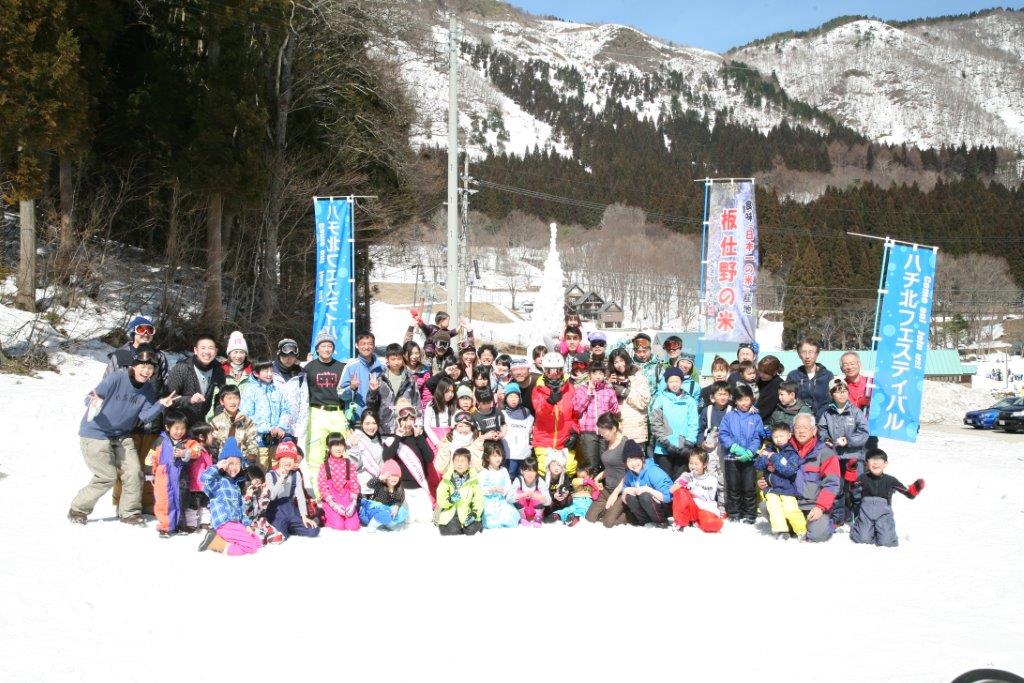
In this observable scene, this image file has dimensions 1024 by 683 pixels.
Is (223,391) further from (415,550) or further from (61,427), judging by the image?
(61,427)

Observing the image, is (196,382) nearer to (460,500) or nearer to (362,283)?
(460,500)

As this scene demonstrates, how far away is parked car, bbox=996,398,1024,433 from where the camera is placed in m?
24.8

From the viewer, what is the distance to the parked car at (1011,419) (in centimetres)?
Result: 2483

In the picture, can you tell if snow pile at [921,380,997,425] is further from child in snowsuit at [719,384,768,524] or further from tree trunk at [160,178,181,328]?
child in snowsuit at [719,384,768,524]

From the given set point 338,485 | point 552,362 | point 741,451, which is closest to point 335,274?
point 552,362

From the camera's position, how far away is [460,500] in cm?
752

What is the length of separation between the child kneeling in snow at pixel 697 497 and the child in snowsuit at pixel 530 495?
119cm

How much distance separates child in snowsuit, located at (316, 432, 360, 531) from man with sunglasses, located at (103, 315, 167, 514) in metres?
1.47

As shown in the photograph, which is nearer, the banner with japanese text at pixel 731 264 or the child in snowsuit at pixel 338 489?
the child in snowsuit at pixel 338 489

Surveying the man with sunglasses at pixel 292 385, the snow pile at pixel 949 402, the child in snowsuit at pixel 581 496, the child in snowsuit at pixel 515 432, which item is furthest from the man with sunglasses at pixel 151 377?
the snow pile at pixel 949 402

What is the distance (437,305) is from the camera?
2378 inches

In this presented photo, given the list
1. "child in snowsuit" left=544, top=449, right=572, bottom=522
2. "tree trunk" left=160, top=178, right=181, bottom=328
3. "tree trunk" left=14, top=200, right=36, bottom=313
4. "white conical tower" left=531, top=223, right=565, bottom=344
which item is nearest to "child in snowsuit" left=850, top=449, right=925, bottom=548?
"child in snowsuit" left=544, top=449, right=572, bottom=522

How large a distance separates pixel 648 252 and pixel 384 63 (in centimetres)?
5012

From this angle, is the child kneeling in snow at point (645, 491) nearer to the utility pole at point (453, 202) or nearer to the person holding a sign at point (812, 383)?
the person holding a sign at point (812, 383)
